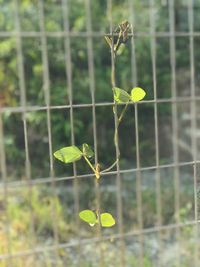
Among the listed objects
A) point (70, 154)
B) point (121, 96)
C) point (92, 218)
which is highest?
point (121, 96)

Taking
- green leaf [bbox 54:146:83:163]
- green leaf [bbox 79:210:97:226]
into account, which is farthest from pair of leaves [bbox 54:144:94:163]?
green leaf [bbox 79:210:97:226]

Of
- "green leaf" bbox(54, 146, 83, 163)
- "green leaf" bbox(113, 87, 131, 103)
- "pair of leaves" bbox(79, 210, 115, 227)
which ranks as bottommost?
"pair of leaves" bbox(79, 210, 115, 227)

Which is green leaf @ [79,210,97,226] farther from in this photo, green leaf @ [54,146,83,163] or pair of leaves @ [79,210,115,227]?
green leaf @ [54,146,83,163]

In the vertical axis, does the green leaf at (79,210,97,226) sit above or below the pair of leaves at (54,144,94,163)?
below

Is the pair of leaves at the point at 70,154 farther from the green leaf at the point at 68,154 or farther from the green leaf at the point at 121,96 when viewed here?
the green leaf at the point at 121,96

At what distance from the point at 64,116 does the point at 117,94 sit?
2.87 metres

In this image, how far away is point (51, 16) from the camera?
3.89 m

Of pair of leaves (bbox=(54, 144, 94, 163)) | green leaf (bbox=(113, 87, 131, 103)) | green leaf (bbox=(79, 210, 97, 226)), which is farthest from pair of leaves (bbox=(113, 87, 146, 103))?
green leaf (bbox=(79, 210, 97, 226))

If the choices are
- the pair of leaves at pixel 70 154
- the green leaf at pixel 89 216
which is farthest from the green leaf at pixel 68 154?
the green leaf at pixel 89 216

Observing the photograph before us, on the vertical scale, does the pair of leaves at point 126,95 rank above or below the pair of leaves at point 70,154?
above

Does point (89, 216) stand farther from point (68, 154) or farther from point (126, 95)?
point (126, 95)

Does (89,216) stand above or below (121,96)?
below

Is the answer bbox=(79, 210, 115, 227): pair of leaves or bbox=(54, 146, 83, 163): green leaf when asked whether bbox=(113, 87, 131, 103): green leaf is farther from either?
bbox=(79, 210, 115, 227): pair of leaves

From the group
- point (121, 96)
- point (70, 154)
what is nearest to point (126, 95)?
point (121, 96)
